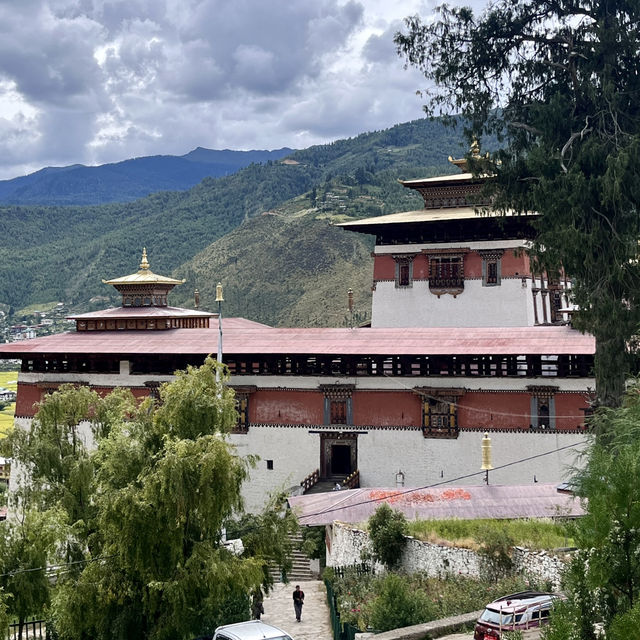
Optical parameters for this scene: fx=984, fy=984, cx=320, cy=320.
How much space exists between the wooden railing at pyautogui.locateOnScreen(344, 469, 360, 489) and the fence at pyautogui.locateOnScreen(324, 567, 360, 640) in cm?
903

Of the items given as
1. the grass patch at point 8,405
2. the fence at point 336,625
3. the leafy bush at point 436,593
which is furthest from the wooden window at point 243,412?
the grass patch at point 8,405

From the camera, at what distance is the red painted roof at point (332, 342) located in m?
31.4

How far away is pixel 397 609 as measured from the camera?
18.2 meters

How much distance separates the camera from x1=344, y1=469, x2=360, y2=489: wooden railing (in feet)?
107

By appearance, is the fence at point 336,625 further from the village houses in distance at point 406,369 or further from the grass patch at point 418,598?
the village houses in distance at point 406,369

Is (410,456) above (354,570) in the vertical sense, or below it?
above

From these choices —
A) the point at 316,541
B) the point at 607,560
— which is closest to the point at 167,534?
the point at 607,560

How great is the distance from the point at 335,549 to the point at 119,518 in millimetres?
9814

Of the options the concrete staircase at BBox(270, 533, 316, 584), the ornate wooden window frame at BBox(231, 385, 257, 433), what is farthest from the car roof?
the ornate wooden window frame at BBox(231, 385, 257, 433)

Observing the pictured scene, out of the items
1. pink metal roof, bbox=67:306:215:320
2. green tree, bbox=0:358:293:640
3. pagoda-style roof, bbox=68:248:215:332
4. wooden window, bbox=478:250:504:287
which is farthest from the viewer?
pagoda-style roof, bbox=68:248:215:332

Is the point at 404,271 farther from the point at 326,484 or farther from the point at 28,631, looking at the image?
the point at 28,631

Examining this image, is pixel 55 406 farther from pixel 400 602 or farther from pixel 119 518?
pixel 400 602

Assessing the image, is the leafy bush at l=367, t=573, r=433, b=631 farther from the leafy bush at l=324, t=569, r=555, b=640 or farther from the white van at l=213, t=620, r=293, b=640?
the white van at l=213, t=620, r=293, b=640

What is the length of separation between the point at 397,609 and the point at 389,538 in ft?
13.5
